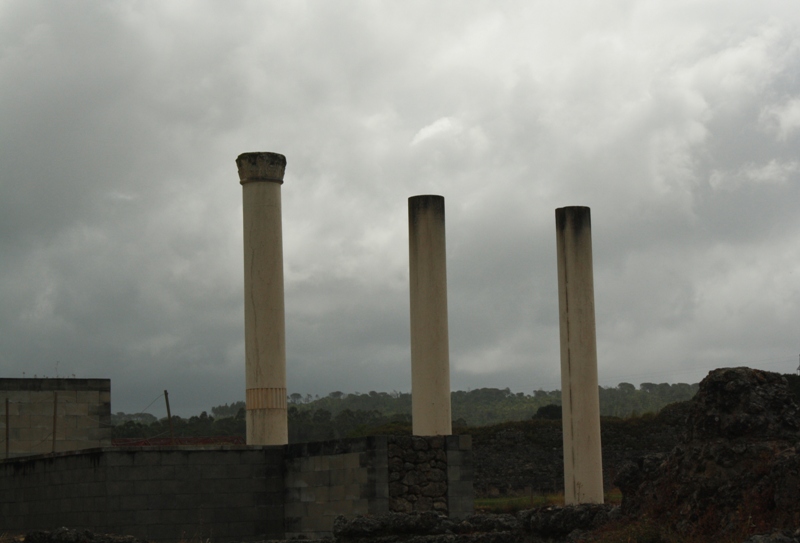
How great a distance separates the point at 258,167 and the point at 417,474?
6407mm

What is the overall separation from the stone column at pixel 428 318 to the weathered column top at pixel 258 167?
8.73 ft

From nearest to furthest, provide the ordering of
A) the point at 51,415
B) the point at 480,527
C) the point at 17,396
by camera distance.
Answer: the point at 480,527
the point at 17,396
the point at 51,415

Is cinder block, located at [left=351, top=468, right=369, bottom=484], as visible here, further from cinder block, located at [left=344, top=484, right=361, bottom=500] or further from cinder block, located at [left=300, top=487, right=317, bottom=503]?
cinder block, located at [left=300, top=487, right=317, bottom=503]

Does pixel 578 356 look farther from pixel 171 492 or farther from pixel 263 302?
pixel 171 492

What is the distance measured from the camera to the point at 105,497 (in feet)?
53.6

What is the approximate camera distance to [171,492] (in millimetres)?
16562

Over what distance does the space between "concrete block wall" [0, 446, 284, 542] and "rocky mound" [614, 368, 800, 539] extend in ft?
28.5

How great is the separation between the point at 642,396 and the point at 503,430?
7333 cm

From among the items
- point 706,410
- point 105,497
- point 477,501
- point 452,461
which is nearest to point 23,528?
point 105,497

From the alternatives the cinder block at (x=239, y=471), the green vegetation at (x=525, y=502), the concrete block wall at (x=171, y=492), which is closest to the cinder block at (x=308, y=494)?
the concrete block wall at (x=171, y=492)

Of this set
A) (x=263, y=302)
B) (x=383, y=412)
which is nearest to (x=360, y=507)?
(x=263, y=302)

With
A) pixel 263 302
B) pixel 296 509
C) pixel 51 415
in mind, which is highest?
pixel 263 302

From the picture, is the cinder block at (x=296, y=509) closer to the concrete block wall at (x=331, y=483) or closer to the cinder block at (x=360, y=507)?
the concrete block wall at (x=331, y=483)

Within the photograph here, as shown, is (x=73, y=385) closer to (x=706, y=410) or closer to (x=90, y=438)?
(x=90, y=438)
